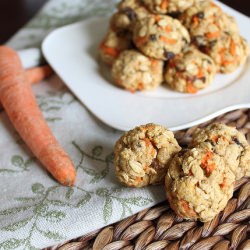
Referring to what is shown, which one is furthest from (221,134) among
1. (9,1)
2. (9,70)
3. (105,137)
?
(9,1)

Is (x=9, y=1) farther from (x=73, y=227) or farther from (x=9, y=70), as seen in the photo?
(x=73, y=227)

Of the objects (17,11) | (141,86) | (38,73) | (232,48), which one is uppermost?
(232,48)

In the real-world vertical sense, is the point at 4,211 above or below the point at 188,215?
below

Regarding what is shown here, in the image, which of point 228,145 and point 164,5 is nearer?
point 228,145

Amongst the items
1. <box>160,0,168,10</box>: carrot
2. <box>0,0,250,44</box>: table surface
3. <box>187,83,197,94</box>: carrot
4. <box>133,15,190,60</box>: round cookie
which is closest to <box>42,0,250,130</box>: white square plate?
<box>187,83,197,94</box>: carrot

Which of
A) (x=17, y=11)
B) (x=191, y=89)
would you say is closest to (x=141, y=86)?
(x=191, y=89)

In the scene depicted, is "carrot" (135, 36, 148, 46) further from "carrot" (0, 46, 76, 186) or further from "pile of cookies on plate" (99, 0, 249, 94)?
"carrot" (0, 46, 76, 186)

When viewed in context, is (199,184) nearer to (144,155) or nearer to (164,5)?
(144,155)

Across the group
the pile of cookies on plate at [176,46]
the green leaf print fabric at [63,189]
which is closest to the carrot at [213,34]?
the pile of cookies on plate at [176,46]
